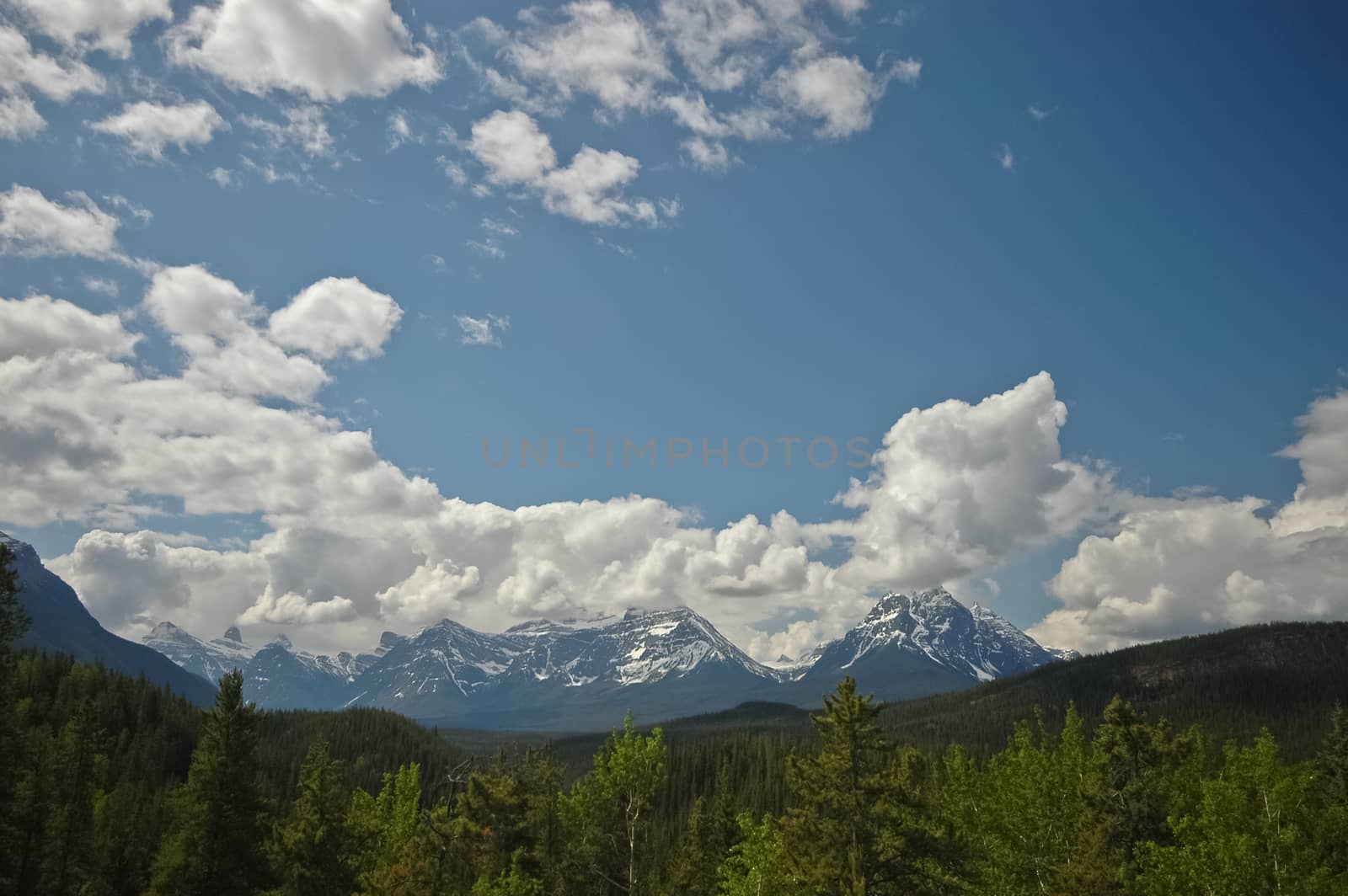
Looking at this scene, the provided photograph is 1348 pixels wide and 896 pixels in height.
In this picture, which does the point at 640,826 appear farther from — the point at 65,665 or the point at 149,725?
the point at 65,665

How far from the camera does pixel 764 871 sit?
125 ft

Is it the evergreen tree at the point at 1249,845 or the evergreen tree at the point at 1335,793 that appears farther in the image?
the evergreen tree at the point at 1335,793

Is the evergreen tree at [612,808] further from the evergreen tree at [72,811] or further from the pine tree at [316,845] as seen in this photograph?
the evergreen tree at [72,811]

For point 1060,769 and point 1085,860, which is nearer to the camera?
point 1085,860

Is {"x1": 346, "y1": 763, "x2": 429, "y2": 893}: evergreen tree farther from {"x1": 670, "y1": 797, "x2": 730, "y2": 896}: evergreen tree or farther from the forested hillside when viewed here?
Answer: {"x1": 670, "y1": 797, "x2": 730, "y2": 896}: evergreen tree

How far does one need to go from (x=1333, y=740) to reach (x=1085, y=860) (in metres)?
28.0

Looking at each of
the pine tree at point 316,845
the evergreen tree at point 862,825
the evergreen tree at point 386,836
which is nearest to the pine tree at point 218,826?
the pine tree at point 316,845

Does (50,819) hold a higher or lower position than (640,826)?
higher

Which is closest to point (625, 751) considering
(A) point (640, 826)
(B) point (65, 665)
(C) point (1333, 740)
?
(A) point (640, 826)

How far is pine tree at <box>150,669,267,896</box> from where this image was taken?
116ft

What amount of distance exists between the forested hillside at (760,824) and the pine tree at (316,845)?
0.08m

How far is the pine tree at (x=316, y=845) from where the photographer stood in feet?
129

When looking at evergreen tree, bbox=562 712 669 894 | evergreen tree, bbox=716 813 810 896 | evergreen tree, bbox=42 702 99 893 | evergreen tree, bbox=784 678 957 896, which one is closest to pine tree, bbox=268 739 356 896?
evergreen tree, bbox=42 702 99 893

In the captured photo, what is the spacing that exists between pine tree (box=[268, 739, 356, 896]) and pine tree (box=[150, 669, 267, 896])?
8.45ft
